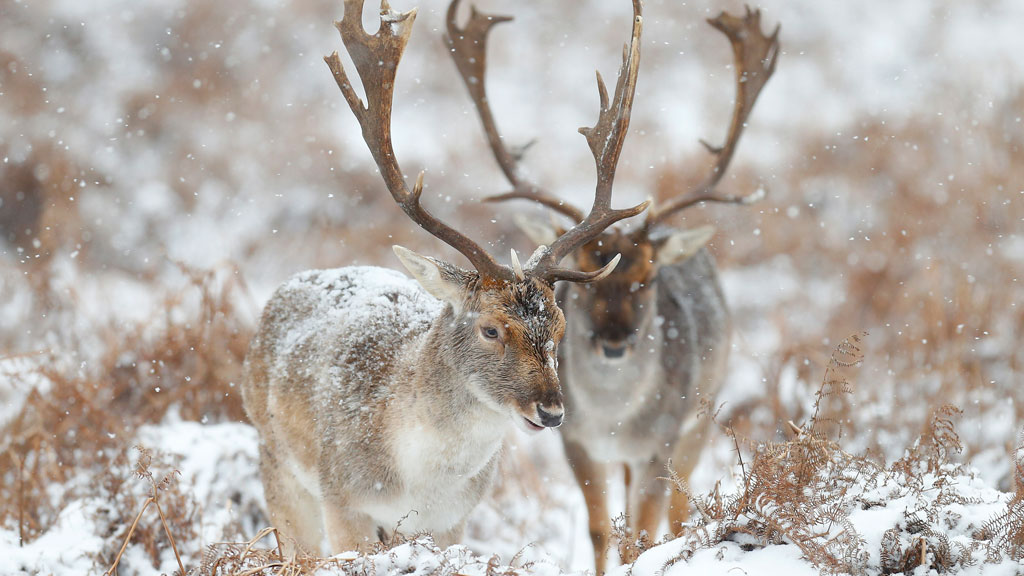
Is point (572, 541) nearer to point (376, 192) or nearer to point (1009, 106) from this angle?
point (376, 192)

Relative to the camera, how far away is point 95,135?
1197 centimetres

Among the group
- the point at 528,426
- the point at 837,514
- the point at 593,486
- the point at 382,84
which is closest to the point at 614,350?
the point at 593,486

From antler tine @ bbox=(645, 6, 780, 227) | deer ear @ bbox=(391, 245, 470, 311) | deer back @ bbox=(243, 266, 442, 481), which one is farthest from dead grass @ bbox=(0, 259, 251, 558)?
antler tine @ bbox=(645, 6, 780, 227)

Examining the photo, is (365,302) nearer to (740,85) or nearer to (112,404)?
(112,404)

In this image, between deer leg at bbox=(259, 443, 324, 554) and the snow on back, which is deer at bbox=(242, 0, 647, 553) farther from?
deer leg at bbox=(259, 443, 324, 554)

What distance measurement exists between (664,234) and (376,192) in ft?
21.6

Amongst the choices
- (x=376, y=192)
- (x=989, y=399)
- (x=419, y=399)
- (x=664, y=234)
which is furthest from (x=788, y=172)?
(x=419, y=399)

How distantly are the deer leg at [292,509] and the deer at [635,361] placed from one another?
1629mm

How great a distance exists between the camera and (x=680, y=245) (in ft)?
18.3

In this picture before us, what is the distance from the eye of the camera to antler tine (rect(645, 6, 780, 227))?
19.4 ft

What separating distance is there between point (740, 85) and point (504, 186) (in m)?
6.18

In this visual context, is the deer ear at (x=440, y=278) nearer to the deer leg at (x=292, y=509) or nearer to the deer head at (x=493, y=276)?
the deer head at (x=493, y=276)

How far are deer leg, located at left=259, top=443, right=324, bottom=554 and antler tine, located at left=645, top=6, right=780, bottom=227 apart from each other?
2741 mm

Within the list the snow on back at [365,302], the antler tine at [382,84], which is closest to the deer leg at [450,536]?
the snow on back at [365,302]
